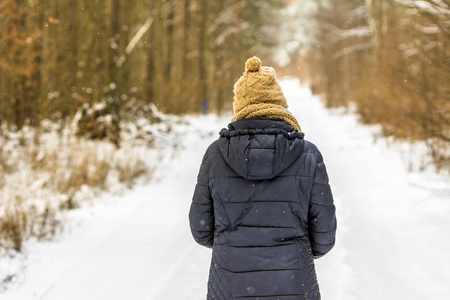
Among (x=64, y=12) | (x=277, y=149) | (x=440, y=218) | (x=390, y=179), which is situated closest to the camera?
(x=277, y=149)

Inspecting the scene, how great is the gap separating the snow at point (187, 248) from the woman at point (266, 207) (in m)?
2.32

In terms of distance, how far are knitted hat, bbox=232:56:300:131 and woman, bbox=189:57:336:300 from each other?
0.04ft

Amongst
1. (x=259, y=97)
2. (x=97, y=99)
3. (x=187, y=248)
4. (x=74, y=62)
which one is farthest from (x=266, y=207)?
(x=74, y=62)

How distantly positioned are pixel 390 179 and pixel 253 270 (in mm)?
7717

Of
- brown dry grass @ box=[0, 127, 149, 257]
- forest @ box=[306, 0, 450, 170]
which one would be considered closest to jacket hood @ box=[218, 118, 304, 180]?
brown dry grass @ box=[0, 127, 149, 257]

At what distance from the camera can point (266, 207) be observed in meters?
2.01

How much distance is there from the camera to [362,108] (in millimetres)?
17812

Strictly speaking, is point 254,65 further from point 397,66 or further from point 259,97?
point 397,66

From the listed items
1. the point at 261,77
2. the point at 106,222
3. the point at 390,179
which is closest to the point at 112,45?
the point at 106,222

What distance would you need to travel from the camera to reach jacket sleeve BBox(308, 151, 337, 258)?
2049 millimetres

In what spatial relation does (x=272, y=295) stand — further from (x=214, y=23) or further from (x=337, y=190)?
(x=214, y=23)

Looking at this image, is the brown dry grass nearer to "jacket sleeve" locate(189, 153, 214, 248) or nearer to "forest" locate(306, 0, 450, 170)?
"jacket sleeve" locate(189, 153, 214, 248)

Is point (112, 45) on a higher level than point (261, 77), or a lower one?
higher

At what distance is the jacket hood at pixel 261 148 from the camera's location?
6.41 feet
